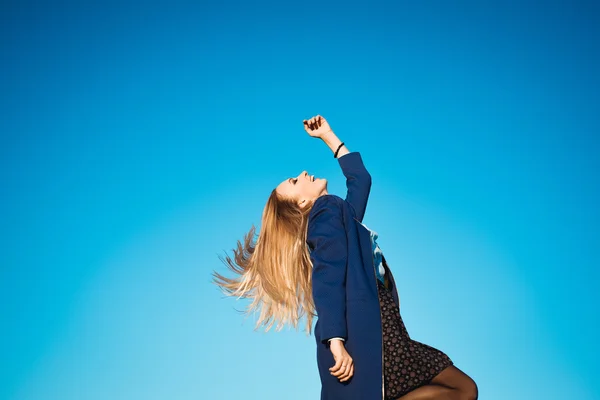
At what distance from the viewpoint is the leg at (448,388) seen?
2.90m

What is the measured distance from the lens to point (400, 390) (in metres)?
2.90

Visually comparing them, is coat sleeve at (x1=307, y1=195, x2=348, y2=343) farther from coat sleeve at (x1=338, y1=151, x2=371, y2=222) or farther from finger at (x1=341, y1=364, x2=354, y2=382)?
coat sleeve at (x1=338, y1=151, x2=371, y2=222)

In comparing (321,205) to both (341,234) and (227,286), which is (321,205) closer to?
(341,234)

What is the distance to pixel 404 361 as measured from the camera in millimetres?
2910

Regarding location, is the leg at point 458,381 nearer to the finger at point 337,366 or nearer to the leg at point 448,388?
the leg at point 448,388

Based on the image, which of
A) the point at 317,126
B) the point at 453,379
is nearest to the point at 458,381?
the point at 453,379

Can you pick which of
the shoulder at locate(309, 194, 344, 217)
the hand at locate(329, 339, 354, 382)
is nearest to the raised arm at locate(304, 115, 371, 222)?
the shoulder at locate(309, 194, 344, 217)

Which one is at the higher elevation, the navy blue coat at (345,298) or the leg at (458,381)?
the navy blue coat at (345,298)

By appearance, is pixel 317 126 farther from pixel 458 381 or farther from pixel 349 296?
pixel 458 381

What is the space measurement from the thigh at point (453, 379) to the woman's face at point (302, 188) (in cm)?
115

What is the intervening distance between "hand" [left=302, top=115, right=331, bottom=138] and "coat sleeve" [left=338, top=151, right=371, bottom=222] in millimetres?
229

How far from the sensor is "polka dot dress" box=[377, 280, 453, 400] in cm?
290

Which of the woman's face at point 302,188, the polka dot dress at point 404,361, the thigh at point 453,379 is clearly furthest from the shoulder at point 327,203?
the thigh at point 453,379

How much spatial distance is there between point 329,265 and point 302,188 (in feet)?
2.29
